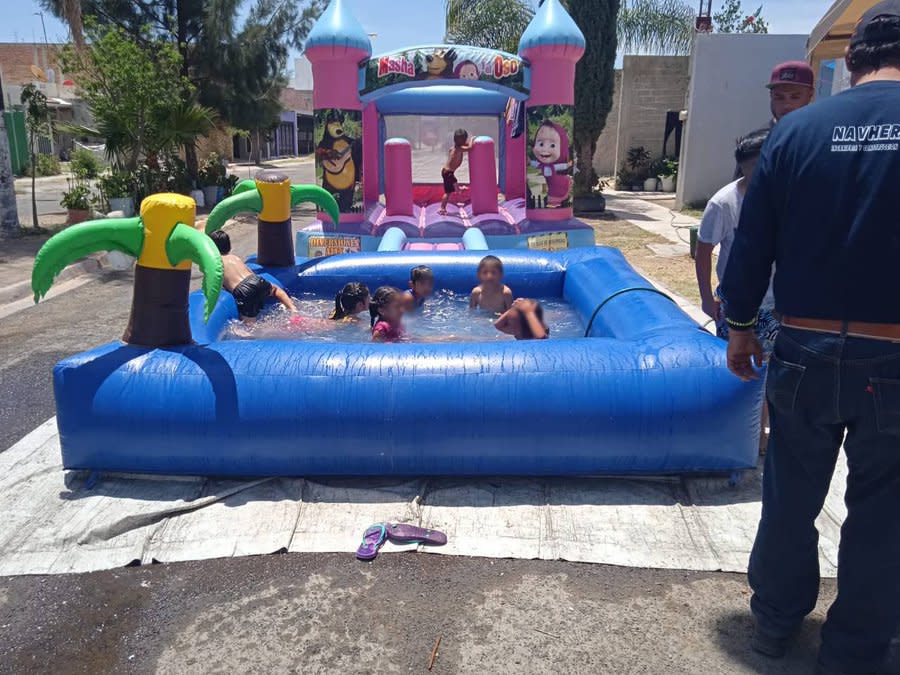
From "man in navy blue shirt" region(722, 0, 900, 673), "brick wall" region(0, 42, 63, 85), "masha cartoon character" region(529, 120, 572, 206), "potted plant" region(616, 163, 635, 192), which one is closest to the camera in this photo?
"man in navy blue shirt" region(722, 0, 900, 673)

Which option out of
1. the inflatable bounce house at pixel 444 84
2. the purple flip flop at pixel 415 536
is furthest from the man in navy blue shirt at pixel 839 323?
the inflatable bounce house at pixel 444 84

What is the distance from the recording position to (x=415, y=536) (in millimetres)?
2914

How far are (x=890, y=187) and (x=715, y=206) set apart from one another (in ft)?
4.91

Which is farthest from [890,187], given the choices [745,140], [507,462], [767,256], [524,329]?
[524,329]

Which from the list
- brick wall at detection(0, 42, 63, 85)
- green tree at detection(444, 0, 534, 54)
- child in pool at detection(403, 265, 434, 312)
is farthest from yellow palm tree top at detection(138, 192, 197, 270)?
brick wall at detection(0, 42, 63, 85)

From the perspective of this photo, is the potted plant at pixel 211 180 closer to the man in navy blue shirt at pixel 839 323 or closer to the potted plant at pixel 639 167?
the potted plant at pixel 639 167

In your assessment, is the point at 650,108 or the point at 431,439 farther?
the point at 650,108

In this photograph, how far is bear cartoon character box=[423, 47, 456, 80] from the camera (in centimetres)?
932

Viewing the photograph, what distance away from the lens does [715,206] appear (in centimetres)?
329

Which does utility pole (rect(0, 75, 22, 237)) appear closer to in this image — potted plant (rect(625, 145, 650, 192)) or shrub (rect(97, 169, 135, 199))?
shrub (rect(97, 169, 135, 199))

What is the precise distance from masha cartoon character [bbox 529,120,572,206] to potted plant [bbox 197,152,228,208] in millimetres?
9600

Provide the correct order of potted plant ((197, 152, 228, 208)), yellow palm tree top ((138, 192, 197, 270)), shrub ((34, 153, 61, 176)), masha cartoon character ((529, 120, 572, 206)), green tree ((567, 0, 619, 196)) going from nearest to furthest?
yellow palm tree top ((138, 192, 197, 270)) → masha cartoon character ((529, 120, 572, 206)) → green tree ((567, 0, 619, 196)) → potted plant ((197, 152, 228, 208)) → shrub ((34, 153, 61, 176))

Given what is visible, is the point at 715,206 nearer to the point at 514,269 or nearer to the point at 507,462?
the point at 507,462

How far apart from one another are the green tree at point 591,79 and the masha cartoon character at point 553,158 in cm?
580
